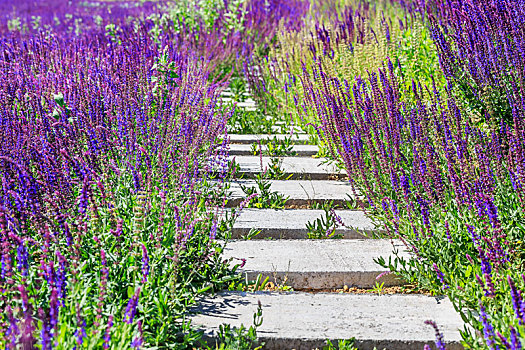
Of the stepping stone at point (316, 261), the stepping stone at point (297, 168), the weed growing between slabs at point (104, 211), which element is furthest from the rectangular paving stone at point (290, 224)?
the stepping stone at point (297, 168)

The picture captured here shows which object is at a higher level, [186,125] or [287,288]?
[186,125]

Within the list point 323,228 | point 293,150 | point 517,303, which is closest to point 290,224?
point 323,228

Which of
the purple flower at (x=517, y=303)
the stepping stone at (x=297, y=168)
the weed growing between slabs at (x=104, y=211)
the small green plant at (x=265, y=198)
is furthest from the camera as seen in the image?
the stepping stone at (x=297, y=168)

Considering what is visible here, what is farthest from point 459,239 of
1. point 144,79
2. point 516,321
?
point 144,79

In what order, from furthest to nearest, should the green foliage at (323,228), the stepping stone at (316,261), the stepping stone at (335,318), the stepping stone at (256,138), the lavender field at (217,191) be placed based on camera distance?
the stepping stone at (256,138)
the green foliage at (323,228)
the stepping stone at (316,261)
the stepping stone at (335,318)
the lavender field at (217,191)

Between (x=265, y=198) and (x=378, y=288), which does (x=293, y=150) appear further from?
(x=378, y=288)

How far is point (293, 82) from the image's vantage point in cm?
604

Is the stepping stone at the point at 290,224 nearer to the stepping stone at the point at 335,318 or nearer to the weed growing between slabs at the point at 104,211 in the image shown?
the weed growing between slabs at the point at 104,211

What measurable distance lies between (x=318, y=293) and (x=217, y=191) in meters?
0.88

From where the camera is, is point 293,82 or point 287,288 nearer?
point 287,288

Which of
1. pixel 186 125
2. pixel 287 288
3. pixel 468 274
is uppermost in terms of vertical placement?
pixel 186 125

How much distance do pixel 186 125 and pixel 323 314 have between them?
141 cm

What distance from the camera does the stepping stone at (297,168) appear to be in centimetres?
412

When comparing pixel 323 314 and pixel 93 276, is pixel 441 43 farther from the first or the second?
pixel 93 276
